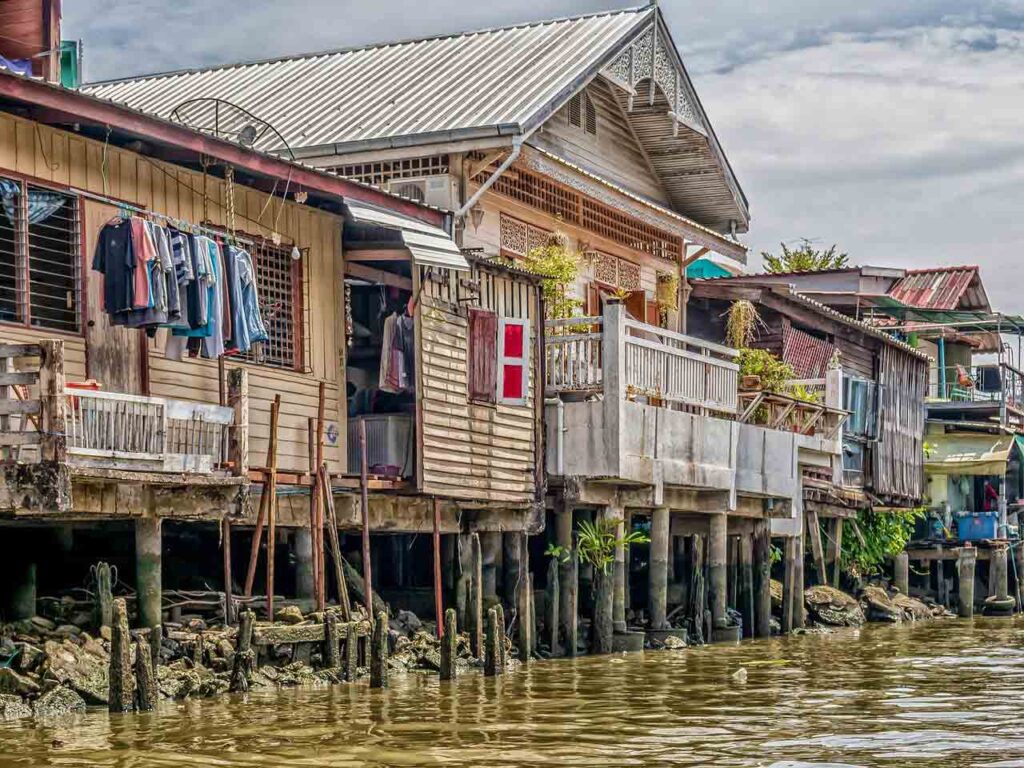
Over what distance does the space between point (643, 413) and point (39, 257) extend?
29.5 feet

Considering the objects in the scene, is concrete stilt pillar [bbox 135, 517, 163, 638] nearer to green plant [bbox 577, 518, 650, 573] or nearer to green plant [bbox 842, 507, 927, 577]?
green plant [bbox 577, 518, 650, 573]

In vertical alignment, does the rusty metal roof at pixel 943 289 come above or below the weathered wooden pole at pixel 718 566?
above

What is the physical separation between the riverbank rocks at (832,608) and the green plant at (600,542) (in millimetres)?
8512

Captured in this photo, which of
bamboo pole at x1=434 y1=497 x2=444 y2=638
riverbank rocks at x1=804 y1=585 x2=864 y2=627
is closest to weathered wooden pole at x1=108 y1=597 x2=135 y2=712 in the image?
bamboo pole at x1=434 y1=497 x2=444 y2=638

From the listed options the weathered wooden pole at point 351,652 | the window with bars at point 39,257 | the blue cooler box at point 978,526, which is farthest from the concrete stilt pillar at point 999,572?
the window with bars at point 39,257

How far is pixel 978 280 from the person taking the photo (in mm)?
43875

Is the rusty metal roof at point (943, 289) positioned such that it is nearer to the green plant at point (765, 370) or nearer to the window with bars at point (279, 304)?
the green plant at point (765, 370)

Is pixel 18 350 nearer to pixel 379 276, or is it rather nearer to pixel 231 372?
pixel 231 372

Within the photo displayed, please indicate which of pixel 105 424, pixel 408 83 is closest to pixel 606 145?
pixel 408 83

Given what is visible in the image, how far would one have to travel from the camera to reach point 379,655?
17.5 m

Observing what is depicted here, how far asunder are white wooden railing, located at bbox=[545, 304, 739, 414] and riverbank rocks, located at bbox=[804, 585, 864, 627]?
7285mm

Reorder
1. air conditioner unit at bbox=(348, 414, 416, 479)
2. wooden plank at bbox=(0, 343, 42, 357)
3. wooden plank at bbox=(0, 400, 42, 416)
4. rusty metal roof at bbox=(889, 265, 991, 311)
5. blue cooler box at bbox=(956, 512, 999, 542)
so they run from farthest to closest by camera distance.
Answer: rusty metal roof at bbox=(889, 265, 991, 311), blue cooler box at bbox=(956, 512, 999, 542), air conditioner unit at bbox=(348, 414, 416, 479), wooden plank at bbox=(0, 343, 42, 357), wooden plank at bbox=(0, 400, 42, 416)

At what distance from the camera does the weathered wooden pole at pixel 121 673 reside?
1475cm

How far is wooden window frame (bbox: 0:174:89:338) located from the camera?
1603 centimetres
